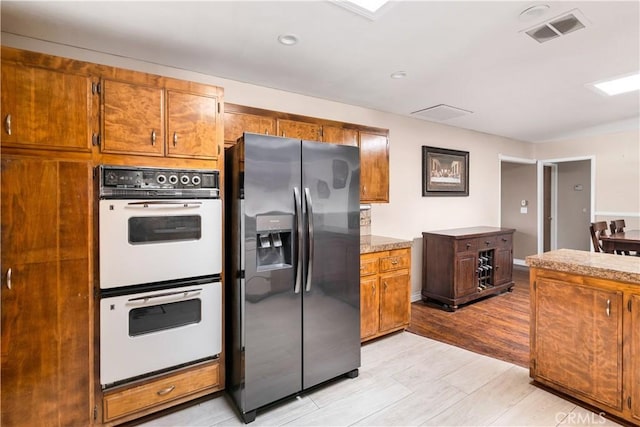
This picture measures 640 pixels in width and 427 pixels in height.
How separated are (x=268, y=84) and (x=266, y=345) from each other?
2.38 meters

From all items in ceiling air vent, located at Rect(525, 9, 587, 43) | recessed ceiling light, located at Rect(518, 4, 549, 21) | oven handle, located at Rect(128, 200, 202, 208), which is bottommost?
oven handle, located at Rect(128, 200, 202, 208)

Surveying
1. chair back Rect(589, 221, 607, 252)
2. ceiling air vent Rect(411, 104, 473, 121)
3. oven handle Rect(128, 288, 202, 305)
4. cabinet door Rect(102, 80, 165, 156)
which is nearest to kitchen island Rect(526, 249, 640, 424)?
chair back Rect(589, 221, 607, 252)

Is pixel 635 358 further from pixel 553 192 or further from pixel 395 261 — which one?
pixel 553 192

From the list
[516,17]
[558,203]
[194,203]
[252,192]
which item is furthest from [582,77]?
[558,203]

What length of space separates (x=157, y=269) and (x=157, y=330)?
0.40m

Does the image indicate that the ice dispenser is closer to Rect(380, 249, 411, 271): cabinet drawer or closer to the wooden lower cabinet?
the wooden lower cabinet

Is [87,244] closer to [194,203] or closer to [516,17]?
[194,203]

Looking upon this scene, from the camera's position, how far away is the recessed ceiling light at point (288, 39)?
7.32ft

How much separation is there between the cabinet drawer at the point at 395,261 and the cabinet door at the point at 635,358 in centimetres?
176

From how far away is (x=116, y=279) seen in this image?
1.94 metres

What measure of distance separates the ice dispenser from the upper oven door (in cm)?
32

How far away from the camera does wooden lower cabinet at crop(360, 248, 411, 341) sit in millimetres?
3064

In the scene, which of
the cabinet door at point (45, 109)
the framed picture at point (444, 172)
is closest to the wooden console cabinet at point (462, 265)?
the framed picture at point (444, 172)

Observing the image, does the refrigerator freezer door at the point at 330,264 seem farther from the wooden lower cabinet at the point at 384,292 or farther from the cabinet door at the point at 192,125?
the cabinet door at the point at 192,125
